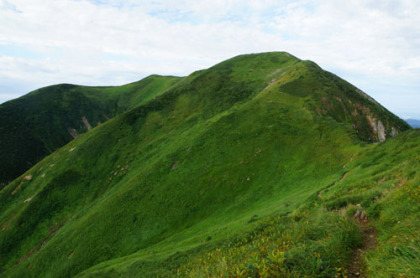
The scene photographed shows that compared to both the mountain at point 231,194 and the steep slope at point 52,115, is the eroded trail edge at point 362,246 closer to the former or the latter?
the mountain at point 231,194

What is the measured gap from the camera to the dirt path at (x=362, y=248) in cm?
673

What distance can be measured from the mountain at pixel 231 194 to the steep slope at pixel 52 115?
5693 cm

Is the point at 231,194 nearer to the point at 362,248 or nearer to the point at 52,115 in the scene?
the point at 362,248

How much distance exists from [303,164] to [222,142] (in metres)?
19.9

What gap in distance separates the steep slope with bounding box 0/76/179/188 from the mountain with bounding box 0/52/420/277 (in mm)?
56929

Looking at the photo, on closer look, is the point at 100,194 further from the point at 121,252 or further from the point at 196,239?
the point at 196,239

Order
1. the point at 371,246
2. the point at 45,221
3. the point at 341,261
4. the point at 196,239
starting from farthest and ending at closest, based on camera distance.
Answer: the point at 45,221 < the point at 196,239 < the point at 371,246 < the point at 341,261

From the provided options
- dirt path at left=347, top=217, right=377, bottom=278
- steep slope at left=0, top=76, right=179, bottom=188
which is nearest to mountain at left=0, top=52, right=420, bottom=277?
dirt path at left=347, top=217, right=377, bottom=278

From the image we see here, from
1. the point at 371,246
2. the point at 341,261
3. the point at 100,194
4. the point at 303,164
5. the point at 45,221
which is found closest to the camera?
the point at 341,261

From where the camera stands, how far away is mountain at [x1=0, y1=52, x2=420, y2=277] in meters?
8.53

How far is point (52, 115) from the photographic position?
5827 inches

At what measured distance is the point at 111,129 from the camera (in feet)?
279

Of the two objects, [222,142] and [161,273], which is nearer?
[161,273]

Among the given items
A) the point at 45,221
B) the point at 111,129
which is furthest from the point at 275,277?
the point at 111,129
